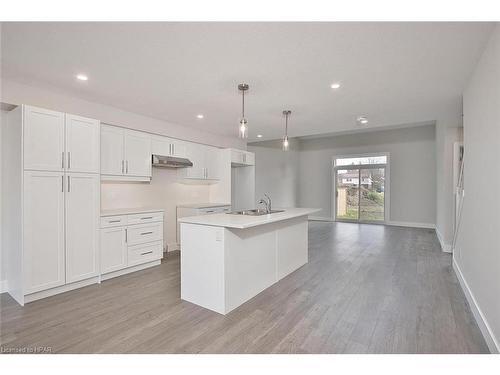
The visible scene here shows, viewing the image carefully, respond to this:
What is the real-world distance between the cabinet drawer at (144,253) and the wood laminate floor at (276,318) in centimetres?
19

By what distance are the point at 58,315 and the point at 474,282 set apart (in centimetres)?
408

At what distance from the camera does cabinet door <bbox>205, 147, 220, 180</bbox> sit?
17.9 ft

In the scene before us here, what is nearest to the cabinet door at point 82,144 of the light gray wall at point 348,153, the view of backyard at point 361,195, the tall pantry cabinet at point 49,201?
the tall pantry cabinet at point 49,201

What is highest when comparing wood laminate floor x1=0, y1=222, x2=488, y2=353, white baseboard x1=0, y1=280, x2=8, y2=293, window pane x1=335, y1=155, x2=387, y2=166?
window pane x1=335, y1=155, x2=387, y2=166

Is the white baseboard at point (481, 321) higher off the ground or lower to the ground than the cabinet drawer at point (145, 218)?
lower

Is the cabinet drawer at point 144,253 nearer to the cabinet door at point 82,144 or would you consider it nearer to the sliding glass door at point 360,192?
the cabinet door at point 82,144

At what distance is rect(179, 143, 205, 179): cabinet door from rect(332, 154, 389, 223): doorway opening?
5.32m

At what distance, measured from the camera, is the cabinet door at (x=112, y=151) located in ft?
12.0

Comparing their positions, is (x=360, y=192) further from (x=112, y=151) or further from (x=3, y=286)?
(x=3, y=286)

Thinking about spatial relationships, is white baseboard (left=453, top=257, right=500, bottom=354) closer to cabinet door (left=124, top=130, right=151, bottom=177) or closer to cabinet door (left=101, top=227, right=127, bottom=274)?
cabinet door (left=101, top=227, right=127, bottom=274)

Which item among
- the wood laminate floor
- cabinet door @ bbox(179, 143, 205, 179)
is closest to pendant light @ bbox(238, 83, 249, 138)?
the wood laminate floor

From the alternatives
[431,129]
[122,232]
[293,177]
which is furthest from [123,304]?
[431,129]

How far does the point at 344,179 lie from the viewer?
8.83 metres
